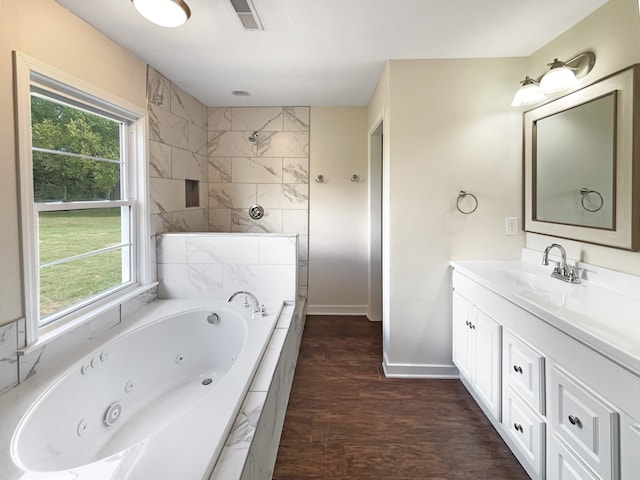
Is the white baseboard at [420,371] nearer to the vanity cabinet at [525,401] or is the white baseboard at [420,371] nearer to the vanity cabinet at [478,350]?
the vanity cabinet at [478,350]

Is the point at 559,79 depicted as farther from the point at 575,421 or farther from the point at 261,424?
the point at 261,424

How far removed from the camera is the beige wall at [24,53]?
1.48 m

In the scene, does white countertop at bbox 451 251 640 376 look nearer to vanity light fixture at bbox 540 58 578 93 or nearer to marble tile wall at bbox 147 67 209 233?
vanity light fixture at bbox 540 58 578 93

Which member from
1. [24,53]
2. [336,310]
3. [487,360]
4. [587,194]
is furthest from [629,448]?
[336,310]

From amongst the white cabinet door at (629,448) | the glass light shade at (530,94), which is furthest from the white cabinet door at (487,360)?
the glass light shade at (530,94)

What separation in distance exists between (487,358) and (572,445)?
677 mm

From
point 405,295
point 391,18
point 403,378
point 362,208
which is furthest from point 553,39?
point 403,378

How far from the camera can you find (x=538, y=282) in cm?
201

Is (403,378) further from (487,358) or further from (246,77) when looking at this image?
(246,77)

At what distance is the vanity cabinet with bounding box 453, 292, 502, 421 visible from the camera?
6.19 ft

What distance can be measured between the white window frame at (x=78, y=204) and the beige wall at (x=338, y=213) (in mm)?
1846

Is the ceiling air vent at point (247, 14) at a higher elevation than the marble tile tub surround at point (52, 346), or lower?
higher

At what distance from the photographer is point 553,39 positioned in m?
2.16

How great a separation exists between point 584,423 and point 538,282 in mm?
938
